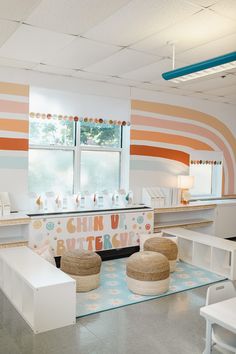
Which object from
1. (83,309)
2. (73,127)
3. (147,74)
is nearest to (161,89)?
(147,74)

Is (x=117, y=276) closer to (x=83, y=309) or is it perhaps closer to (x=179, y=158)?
(x=83, y=309)

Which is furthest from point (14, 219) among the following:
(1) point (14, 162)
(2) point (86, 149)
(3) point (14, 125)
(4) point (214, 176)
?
(4) point (214, 176)

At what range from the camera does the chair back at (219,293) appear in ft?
8.67

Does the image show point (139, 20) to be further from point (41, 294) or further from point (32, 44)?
point (41, 294)

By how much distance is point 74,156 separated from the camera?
554 centimetres

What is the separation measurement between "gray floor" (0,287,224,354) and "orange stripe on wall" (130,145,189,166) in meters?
2.93

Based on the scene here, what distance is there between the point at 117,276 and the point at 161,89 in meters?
3.28

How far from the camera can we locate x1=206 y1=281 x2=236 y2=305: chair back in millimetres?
2641

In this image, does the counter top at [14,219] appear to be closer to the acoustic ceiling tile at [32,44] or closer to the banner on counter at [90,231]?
the banner on counter at [90,231]

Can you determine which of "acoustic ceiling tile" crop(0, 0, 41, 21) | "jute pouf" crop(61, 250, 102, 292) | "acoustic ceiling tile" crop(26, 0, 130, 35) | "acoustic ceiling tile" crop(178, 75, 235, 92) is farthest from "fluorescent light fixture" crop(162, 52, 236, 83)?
"jute pouf" crop(61, 250, 102, 292)

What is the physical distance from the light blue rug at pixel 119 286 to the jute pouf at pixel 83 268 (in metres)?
0.10

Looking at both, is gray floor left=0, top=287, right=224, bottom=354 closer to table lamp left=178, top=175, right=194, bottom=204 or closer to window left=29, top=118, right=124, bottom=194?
window left=29, top=118, right=124, bottom=194

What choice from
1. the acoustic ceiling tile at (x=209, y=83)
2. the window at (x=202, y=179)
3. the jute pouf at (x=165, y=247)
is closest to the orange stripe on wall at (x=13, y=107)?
the acoustic ceiling tile at (x=209, y=83)

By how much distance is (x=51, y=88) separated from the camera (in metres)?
5.06
